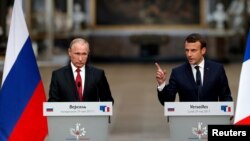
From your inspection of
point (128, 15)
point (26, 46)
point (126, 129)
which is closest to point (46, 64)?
point (128, 15)

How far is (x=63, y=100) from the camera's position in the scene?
6.36 meters

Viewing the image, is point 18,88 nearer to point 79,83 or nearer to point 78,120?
point 79,83

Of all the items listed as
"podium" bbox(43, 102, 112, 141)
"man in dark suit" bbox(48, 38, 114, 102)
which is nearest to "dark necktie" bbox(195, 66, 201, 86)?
"man in dark suit" bbox(48, 38, 114, 102)

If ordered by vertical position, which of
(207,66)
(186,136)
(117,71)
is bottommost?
(117,71)

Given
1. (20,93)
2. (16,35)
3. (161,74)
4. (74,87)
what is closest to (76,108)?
(74,87)

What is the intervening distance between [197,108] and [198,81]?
0.48 meters

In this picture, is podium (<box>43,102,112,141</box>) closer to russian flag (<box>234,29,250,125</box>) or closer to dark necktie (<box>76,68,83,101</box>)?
dark necktie (<box>76,68,83,101</box>)

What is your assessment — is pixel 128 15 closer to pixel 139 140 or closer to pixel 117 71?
pixel 117 71

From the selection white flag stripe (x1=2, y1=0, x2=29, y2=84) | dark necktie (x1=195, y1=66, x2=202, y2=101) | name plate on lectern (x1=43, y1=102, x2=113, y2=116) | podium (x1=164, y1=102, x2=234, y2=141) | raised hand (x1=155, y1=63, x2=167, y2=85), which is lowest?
podium (x1=164, y1=102, x2=234, y2=141)

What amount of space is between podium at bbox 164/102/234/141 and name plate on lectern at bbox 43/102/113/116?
1.50ft

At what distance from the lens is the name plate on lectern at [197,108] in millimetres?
5809

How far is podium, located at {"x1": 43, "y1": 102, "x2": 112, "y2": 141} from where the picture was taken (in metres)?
5.79

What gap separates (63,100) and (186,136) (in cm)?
108

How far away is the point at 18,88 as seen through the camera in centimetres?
674
